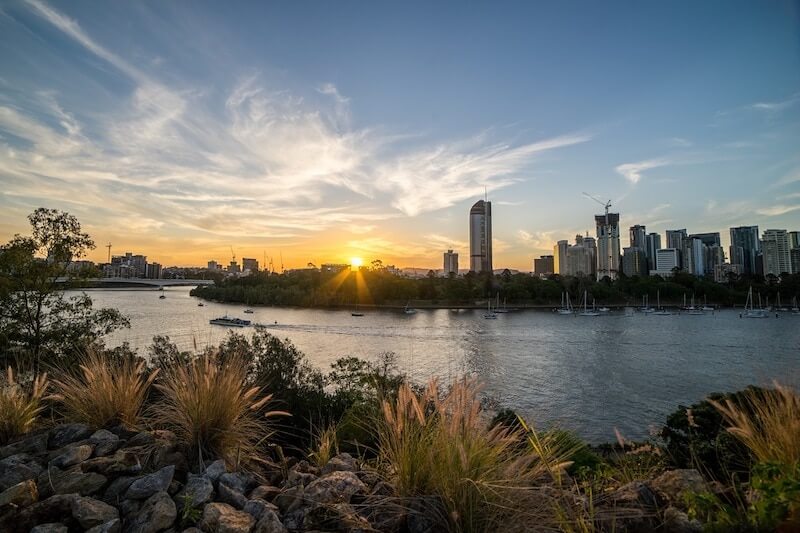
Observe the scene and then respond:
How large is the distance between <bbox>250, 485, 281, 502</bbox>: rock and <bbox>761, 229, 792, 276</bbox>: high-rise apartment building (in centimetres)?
10409

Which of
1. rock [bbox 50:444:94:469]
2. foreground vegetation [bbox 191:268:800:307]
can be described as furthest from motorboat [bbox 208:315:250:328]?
rock [bbox 50:444:94:469]

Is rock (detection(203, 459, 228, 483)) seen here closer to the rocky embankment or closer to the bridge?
the rocky embankment

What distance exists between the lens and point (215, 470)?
2914 millimetres

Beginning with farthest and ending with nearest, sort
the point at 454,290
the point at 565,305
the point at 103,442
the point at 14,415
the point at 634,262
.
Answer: the point at 634,262 → the point at 454,290 → the point at 565,305 → the point at 14,415 → the point at 103,442

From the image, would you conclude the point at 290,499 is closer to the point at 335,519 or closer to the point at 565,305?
the point at 335,519

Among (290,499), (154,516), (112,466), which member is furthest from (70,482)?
(290,499)

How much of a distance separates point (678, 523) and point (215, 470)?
2.70m

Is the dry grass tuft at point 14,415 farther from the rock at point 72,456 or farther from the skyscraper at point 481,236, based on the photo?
the skyscraper at point 481,236

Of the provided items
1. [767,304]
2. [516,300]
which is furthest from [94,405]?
[767,304]

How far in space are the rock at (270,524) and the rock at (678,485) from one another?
2243 millimetres

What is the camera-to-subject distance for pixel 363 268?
10150 cm

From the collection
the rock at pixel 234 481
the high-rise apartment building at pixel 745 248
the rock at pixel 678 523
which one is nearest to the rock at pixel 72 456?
the rock at pixel 234 481

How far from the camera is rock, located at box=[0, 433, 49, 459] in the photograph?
10.8ft

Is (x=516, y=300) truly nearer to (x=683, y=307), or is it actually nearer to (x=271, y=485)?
(x=683, y=307)
